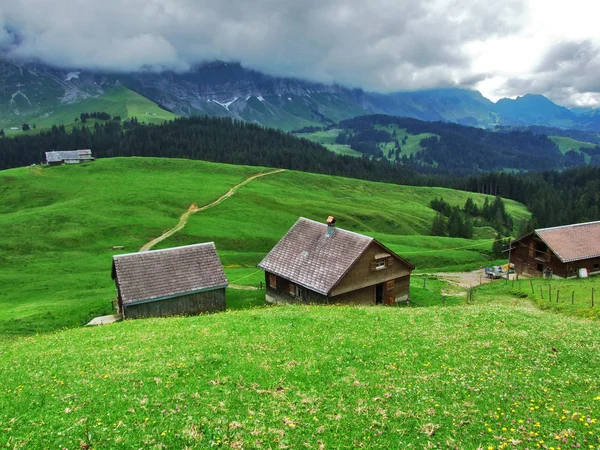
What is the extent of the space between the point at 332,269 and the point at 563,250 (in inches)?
1888

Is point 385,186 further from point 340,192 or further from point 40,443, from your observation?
point 40,443

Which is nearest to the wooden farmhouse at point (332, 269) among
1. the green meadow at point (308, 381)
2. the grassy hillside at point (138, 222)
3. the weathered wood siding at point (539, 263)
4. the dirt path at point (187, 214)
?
the grassy hillside at point (138, 222)

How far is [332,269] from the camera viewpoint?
45.5m

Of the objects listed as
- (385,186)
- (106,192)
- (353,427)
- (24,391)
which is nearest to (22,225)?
(106,192)

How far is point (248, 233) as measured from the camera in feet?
301

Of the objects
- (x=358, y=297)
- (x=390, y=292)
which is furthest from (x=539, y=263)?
(x=358, y=297)

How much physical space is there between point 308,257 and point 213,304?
40.0 ft

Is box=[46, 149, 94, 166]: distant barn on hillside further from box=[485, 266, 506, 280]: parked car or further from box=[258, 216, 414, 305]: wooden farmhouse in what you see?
box=[485, 266, 506, 280]: parked car

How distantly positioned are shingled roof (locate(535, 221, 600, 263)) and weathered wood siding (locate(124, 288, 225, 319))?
186ft

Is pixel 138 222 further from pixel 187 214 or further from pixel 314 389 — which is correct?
pixel 314 389

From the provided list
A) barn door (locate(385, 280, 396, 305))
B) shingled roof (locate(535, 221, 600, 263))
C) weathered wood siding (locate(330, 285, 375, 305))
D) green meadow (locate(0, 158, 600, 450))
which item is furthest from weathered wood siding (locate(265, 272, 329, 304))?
shingled roof (locate(535, 221, 600, 263))

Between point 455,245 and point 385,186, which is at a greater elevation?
point 385,186

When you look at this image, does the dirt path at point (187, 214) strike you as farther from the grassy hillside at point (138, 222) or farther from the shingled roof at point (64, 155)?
the shingled roof at point (64, 155)

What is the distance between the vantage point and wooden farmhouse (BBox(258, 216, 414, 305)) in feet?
149
